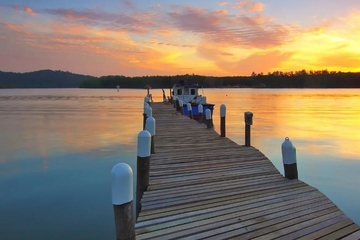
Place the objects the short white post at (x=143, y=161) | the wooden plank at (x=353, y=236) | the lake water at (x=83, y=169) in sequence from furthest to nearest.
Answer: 1. the lake water at (x=83, y=169)
2. the short white post at (x=143, y=161)
3. the wooden plank at (x=353, y=236)

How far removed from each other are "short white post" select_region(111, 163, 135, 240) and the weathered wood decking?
1.61 ft

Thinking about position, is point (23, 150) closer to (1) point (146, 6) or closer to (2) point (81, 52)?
(1) point (146, 6)

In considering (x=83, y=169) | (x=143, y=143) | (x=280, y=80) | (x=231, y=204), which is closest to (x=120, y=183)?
(x=231, y=204)

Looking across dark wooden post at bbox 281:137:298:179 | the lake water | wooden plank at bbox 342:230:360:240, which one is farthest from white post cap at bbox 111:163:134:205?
the lake water

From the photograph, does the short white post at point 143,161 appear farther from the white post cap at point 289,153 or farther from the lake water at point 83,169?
the white post cap at point 289,153

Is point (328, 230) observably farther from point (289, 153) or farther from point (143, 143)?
point (143, 143)

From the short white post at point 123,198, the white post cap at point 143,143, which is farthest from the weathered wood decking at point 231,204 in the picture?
the white post cap at point 143,143

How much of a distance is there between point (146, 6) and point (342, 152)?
15926 mm

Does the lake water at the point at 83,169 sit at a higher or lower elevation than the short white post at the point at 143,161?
lower

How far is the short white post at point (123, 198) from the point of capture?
3217 mm

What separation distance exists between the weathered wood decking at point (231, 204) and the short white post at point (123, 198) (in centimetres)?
49

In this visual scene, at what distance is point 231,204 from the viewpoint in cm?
475

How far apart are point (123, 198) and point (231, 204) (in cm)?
208

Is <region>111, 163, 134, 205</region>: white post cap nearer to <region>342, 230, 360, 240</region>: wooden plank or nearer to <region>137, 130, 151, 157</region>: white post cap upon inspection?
<region>137, 130, 151, 157</region>: white post cap
